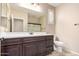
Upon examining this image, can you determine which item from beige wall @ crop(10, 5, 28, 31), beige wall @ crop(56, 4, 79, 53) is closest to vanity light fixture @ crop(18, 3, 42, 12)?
beige wall @ crop(10, 5, 28, 31)

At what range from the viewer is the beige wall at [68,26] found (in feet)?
5.91

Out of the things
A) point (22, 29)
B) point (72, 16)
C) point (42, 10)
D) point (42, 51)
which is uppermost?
point (42, 10)

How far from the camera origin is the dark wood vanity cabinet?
1637mm

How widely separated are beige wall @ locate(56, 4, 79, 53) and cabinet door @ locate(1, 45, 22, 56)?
773mm

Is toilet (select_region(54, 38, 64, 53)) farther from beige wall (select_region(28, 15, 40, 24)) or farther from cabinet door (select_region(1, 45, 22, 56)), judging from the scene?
cabinet door (select_region(1, 45, 22, 56))

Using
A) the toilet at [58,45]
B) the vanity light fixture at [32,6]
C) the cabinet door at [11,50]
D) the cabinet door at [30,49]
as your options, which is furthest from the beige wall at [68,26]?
the cabinet door at [11,50]

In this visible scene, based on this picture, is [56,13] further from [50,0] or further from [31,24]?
[31,24]

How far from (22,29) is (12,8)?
0.43m

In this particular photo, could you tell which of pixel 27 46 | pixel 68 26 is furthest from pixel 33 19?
pixel 68 26

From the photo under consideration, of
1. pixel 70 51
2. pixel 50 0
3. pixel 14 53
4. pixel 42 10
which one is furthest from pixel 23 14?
pixel 70 51

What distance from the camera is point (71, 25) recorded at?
187cm

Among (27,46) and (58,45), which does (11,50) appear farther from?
(58,45)

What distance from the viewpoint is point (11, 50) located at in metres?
1.67

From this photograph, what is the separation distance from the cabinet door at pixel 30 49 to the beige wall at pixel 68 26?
505 mm
